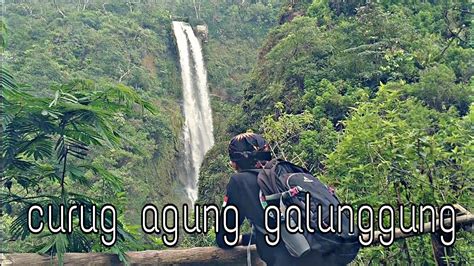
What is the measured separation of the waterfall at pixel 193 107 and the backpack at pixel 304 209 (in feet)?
52.1

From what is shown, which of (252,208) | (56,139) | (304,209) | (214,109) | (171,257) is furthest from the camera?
(214,109)

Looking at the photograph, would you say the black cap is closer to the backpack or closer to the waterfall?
the backpack

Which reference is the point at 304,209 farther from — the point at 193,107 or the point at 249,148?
the point at 193,107

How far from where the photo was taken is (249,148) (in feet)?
6.22

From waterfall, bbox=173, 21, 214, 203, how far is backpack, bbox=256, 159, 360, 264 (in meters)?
15.9

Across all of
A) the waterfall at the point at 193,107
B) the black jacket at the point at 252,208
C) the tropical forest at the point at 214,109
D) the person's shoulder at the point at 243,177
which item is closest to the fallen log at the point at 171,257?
the tropical forest at the point at 214,109

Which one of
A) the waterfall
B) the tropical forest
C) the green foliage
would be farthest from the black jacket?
the waterfall

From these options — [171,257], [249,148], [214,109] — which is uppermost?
[249,148]

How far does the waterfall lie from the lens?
18953 millimetres

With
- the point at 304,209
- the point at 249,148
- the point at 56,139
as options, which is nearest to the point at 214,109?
the point at 56,139

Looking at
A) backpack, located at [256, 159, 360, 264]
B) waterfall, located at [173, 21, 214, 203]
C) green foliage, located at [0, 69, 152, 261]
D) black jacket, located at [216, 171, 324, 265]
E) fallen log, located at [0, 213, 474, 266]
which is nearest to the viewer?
backpack, located at [256, 159, 360, 264]

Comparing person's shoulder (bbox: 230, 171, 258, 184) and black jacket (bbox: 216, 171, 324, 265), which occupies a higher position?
person's shoulder (bbox: 230, 171, 258, 184)

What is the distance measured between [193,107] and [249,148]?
19373 mm

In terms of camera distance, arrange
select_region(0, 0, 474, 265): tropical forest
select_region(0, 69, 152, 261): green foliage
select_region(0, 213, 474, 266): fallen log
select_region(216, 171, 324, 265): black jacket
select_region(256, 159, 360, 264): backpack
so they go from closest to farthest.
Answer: select_region(256, 159, 360, 264): backpack
select_region(216, 171, 324, 265): black jacket
select_region(0, 213, 474, 266): fallen log
select_region(0, 69, 152, 261): green foliage
select_region(0, 0, 474, 265): tropical forest
